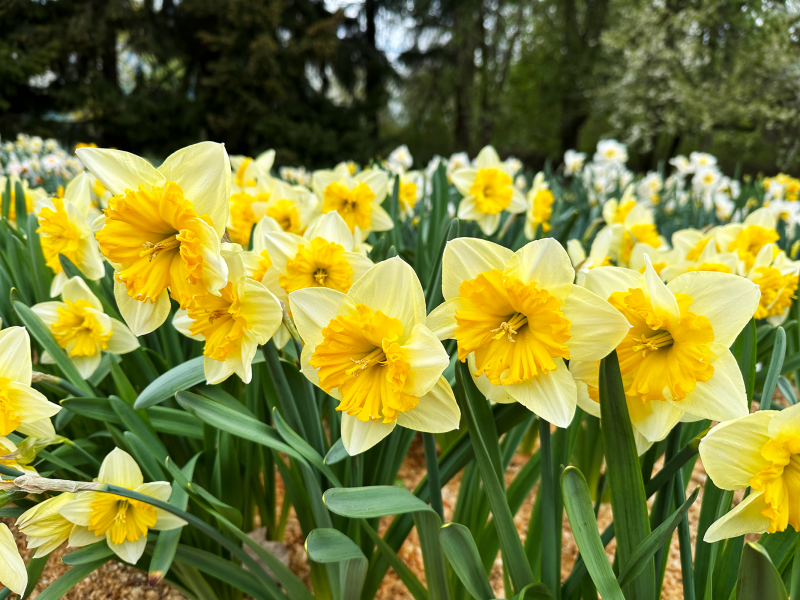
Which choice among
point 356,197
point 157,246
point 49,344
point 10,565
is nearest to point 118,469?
point 10,565

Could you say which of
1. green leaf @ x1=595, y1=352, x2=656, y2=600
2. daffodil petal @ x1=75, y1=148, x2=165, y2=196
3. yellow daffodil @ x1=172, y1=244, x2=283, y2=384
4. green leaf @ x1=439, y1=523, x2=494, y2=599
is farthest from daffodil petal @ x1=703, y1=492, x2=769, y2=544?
daffodil petal @ x1=75, y1=148, x2=165, y2=196

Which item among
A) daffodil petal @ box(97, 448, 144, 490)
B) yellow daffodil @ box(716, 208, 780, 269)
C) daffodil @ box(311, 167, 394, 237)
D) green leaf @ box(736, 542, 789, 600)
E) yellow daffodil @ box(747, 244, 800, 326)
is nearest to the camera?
green leaf @ box(736, 542, 789, 600)

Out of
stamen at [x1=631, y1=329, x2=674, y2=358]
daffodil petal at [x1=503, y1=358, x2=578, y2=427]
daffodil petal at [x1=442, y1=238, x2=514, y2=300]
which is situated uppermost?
daffodil petal at [x1=442, y1=238, x2=514, y2=300]

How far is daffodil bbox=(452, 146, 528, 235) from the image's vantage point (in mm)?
1979

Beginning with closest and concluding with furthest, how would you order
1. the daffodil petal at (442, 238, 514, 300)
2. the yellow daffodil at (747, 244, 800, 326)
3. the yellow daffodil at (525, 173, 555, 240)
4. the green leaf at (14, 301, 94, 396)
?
the daffodil petal at (442, 238, 514, 300)
the green leaf at (14, 301, 94, 396)
the yellow daffodil at (747, 244, 800, 326)
the yellow daffodil at (525, 173, 555, 240)

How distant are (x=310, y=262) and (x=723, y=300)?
0.70 m

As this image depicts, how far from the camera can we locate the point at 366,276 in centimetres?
73

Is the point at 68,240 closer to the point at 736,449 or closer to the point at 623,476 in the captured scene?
the point at 623,476

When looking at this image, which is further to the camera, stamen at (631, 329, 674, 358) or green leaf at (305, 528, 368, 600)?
green leaf at (305, 528, 368, 600)

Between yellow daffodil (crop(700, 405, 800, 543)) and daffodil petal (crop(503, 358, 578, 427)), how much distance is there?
0.16 m

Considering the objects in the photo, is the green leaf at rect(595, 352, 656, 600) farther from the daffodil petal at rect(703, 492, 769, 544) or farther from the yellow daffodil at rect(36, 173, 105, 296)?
the yellow daffodil at rect(36, 173, 105, 296)

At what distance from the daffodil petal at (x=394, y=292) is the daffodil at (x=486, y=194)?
4.19 feet

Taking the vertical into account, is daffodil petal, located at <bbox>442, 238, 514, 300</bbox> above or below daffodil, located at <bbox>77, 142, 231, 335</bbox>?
below

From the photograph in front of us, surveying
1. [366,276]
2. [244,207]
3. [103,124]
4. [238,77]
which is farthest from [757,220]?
[103,124]
